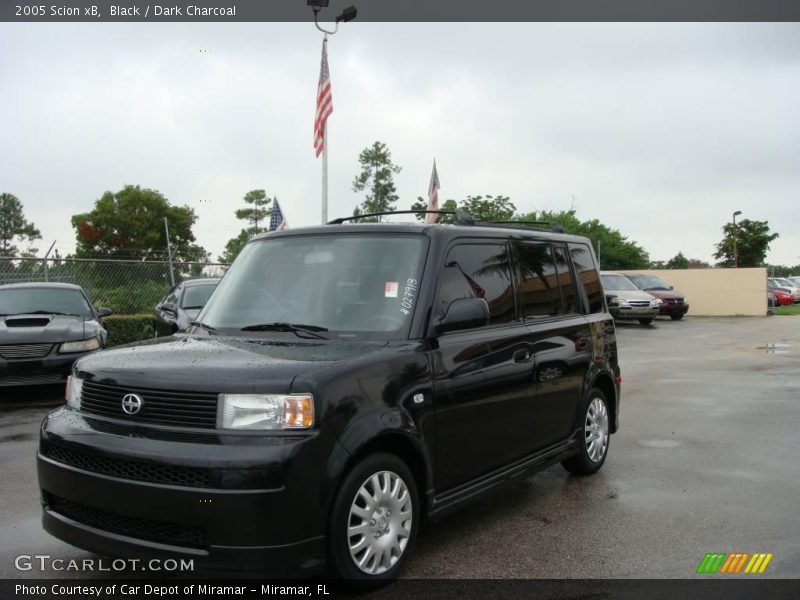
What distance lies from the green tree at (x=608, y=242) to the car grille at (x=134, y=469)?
5066 centimetres

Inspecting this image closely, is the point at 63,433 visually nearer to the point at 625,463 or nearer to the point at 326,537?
the point at 326,537

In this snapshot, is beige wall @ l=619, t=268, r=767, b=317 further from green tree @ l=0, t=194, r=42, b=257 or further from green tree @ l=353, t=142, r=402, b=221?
green tree @ l=0, t=194, r=42, b=257

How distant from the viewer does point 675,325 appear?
26.2 meters

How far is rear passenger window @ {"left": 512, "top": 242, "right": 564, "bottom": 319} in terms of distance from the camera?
5273mm

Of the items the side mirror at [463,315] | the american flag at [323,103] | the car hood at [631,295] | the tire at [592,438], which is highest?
the american flag at [323,103]

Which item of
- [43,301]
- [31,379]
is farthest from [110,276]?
[31,379]

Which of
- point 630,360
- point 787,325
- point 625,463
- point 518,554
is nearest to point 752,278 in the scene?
point 787,325

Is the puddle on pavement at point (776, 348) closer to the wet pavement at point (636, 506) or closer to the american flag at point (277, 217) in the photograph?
the wet pavement at point (636, 506)

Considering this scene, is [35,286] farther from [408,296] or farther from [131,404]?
[408,296]

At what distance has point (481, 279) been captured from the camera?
15.8 ft

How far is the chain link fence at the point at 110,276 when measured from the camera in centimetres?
1500

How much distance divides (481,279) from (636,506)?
2.08 meters

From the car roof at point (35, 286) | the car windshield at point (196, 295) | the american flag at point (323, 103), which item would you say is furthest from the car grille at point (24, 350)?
the american flag at point (323, 103)

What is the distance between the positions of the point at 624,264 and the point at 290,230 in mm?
53373
